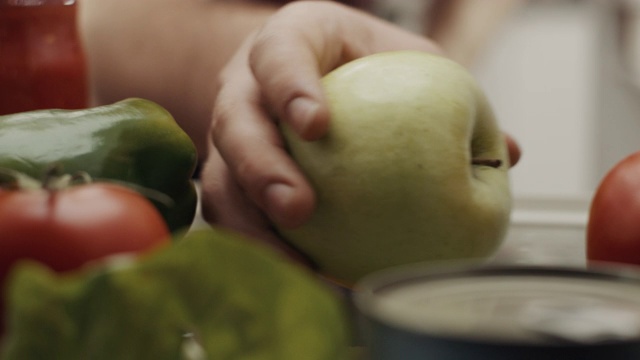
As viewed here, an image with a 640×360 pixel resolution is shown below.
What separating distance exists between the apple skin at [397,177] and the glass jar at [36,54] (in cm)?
19

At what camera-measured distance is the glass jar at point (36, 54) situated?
624 mm

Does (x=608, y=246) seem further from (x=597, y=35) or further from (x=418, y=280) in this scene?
(x=597, y=35)

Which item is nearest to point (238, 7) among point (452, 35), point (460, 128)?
point (452, 35)

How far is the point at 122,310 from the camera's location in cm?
26

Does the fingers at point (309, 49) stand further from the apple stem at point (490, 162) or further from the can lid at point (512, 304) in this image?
the can lid at point (512, 304)

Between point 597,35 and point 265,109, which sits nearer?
point 265,109

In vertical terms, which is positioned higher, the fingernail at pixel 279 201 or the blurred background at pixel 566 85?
the fingernail at pixel 279 201

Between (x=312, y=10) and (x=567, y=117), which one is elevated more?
(x=312, y=10)

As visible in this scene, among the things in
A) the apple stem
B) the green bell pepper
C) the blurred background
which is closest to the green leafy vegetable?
the green bell pepper

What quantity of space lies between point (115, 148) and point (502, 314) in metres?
0.29

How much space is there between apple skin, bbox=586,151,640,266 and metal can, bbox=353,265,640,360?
0.71 feet

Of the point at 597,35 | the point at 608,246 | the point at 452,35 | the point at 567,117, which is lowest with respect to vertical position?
the point at 567,117

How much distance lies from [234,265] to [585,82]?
8.32 feet

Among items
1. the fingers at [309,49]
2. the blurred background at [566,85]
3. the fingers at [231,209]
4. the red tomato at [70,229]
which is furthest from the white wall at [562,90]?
the red tomato at [70,229]
